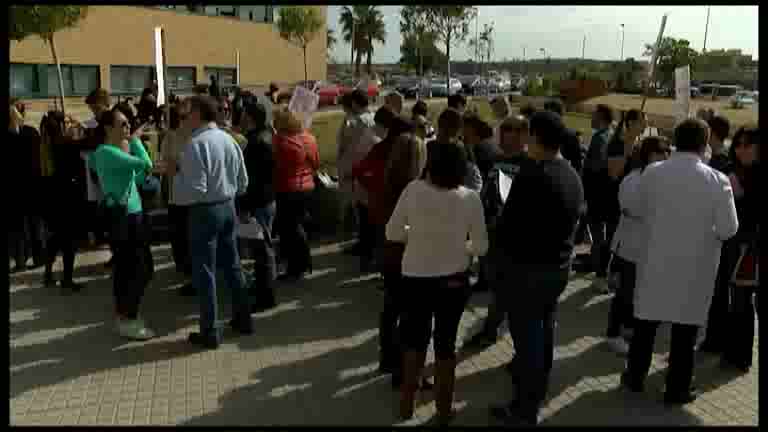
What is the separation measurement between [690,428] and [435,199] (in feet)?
7.12

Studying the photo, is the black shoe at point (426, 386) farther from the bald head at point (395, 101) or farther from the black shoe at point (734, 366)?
the bald head at point (395, 101)

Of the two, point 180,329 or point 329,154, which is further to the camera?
point 329,154

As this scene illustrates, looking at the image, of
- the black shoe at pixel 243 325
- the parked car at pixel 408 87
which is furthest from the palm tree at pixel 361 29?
the black shoe at pixel 243 325

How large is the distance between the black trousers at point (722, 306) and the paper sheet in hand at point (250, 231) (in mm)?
3740

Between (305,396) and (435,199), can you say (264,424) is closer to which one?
(305,396)

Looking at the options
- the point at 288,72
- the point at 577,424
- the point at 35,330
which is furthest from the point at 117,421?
the point at 288,72

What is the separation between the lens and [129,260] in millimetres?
5191

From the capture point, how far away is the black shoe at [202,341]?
510cm

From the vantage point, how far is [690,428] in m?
3.99

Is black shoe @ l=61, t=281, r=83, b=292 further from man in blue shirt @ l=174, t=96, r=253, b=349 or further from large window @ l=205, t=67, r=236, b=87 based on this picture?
large window @ l=205, t=67, r=236, b=87

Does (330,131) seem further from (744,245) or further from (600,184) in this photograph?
(744,245)

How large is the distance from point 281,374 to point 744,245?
135 inches

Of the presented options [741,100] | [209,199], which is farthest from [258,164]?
[741,100]

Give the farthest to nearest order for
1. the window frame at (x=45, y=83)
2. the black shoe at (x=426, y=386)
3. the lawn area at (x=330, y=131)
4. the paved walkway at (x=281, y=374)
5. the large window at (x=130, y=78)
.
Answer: the large window at (x=130, y=78)
the window frame at (x=45, y=83)
the lawn area at (x=330, y=131)
the black shoe at (x=426, y=386)
the paved walkway at (x=281, y=374)
